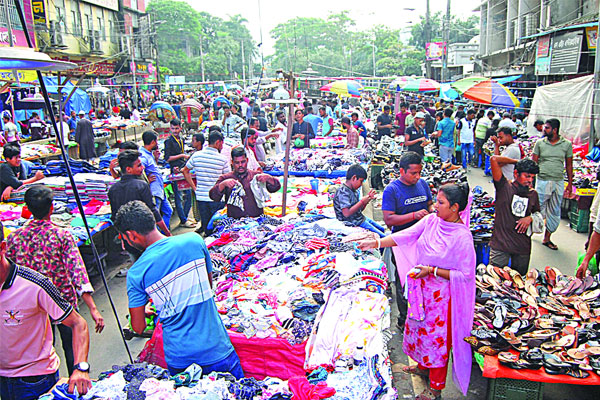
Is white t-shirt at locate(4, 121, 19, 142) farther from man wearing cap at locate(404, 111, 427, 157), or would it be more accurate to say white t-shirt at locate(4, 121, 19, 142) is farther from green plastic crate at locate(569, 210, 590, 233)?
green plastic crate at locate(569, 210, 590, 233)

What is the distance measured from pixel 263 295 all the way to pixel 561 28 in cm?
1756

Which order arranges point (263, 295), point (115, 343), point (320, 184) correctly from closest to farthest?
1. point (263, 295)
2. point (115, 343)
3. point (320, 184)

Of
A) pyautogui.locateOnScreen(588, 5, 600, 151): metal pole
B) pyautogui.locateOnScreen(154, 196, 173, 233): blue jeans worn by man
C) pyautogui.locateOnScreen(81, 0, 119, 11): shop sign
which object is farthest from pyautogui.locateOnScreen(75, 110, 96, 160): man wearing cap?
pyautogui.locateOnScreen(81, 0, 119, 11): shop sign

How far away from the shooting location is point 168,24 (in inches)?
2376

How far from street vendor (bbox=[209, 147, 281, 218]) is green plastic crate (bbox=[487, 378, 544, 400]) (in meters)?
3.59

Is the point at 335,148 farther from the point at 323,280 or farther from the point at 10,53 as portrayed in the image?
the point at 10,53

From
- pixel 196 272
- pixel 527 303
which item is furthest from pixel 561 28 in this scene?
pixel 196 272

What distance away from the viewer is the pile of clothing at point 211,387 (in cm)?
275

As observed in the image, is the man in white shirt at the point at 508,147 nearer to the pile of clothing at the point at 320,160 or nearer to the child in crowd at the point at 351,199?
the child in crowd at the point at 351,199

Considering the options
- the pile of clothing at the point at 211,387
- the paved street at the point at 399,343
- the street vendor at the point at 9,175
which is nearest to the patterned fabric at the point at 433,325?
the paved street at the point at 399,343

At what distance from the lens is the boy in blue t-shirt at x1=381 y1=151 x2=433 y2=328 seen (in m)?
5.02

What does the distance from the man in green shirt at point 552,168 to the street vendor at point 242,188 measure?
13.6 ft

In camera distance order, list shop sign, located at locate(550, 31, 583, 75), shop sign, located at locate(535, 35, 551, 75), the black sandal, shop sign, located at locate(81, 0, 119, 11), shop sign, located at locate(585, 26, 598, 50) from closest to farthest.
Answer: the black sandal < shop sign, located at locate(585, 26, 598, 50) < shop sign, located at locate(550, 31, 583, 75) < shop sign, located at locate(535, 35, 551, 75) < shop sign, located at locate(81, 0, 119, 11)

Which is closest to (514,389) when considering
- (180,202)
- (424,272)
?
(424,272)
